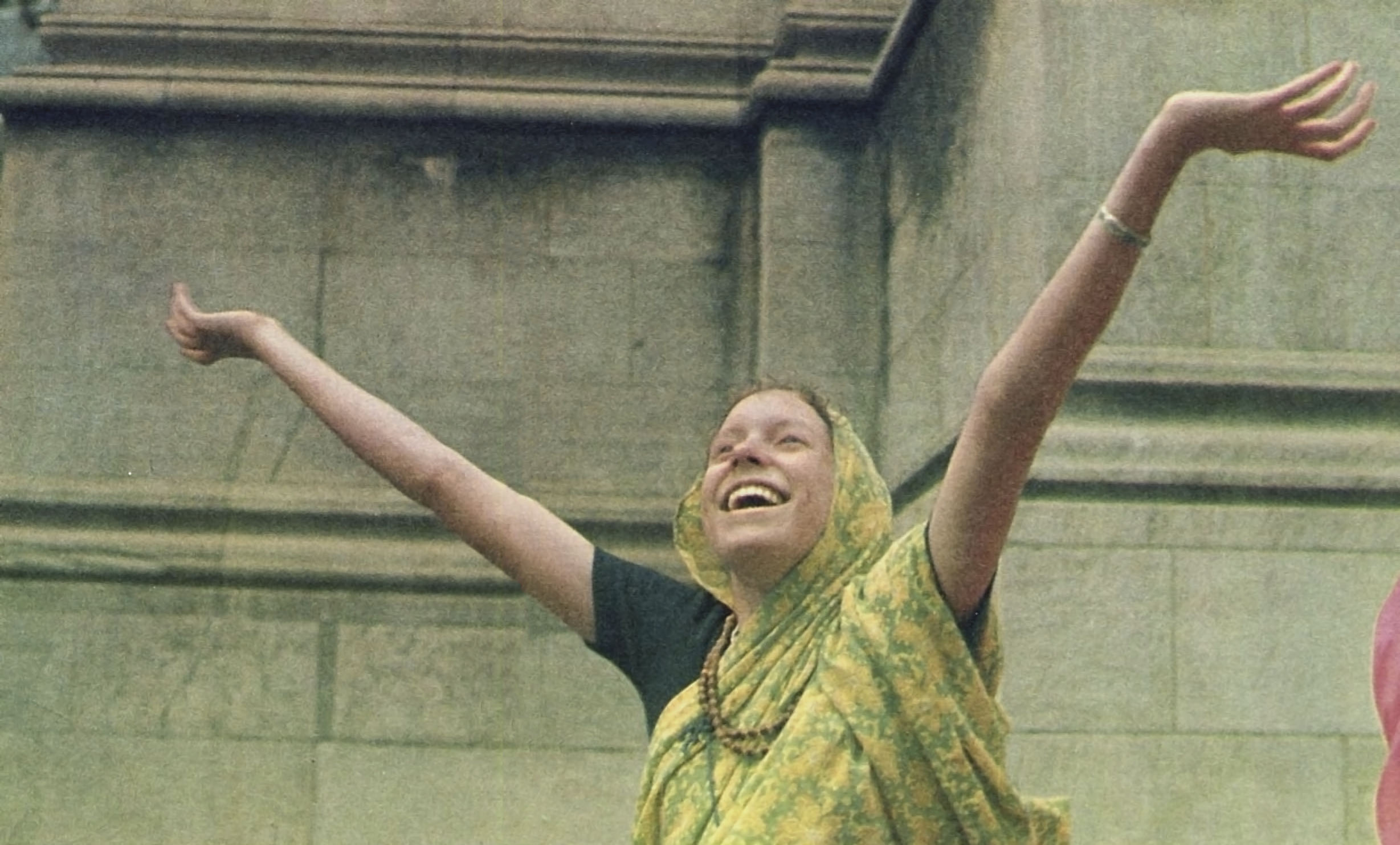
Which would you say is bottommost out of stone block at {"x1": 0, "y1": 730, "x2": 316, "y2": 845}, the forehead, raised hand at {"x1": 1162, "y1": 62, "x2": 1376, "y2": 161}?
stone block at {"x1": 0, "y1": 730, "x2": 316, "y2": 845}

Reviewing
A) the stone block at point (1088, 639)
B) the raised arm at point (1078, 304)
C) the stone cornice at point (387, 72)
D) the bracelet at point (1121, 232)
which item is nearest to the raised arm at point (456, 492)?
the raised arm at point (1078, 304)

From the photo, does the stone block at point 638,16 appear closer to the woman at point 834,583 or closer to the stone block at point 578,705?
the stone block at point 578,705

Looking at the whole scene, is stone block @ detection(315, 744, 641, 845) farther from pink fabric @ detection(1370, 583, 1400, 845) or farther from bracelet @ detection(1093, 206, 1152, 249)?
pink fabric @ detection(1370, 583, 1400, 845)

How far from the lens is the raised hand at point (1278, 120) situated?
262 centimetres

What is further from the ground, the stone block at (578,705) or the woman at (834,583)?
the woman at (834,583)

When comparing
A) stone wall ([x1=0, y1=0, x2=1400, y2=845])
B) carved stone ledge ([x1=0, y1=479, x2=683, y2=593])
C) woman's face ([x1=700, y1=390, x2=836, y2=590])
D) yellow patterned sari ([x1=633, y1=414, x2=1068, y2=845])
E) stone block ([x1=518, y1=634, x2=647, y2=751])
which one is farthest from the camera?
carved stone ledge ([x1=0, y1=479, x2=683, y2=593])

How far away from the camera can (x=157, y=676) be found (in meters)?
8.48

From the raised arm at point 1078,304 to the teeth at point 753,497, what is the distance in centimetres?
38

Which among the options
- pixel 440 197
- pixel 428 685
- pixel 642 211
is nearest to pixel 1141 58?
pixel 642 211

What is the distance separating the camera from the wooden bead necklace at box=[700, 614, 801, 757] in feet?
10.1

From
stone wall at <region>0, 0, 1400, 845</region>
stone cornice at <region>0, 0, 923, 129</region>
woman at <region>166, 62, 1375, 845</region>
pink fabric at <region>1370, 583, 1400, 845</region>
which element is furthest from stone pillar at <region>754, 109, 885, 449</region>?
pink fabric at <region>1370, 583, 1400, 845</region>

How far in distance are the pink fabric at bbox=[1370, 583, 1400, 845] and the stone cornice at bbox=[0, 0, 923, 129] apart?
673cm

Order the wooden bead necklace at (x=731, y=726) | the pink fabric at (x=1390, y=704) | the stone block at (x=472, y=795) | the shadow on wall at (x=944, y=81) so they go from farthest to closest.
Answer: the stone block at (x=472, y=795) < the shadow on wall at (x=944, y=81) < the wooden bead necklace at (x=731, y=726) < the pink fabric at (x=1390, y=704)

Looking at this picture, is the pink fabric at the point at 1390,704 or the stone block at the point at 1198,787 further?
the stone block at the point at 1198,787
